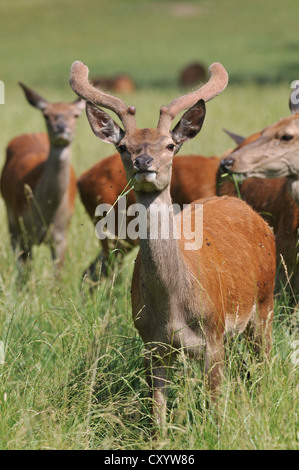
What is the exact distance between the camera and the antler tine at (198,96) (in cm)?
384

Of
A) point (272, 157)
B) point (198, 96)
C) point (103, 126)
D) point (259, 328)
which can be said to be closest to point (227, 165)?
point (272, 157)

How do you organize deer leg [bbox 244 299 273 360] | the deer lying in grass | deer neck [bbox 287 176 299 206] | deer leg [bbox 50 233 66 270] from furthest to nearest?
1. deer leg [bbox 50 233 66 270]
2. the deer lying in grass
3. deer neck [bbox 287 176 299 206]
4. deer leg [bbox 244 299 273 360]

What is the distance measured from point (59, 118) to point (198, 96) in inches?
156

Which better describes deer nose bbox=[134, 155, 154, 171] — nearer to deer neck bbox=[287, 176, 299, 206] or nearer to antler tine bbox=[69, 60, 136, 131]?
antler tine bbox=[69, 60, 136, 131]

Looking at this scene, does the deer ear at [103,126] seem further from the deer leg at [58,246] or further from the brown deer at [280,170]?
the deer leg at [58,246]

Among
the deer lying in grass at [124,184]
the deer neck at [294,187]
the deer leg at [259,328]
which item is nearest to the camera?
the deer leg at [259,328]

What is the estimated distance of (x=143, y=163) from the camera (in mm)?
3457

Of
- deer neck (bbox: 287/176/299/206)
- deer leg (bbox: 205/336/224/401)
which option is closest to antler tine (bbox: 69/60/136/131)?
deer leg (bbox: 205/336/224/401)

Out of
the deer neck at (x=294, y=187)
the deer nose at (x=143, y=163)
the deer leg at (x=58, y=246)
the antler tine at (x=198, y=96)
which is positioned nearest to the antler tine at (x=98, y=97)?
the antler tine at (x=198, y=96)

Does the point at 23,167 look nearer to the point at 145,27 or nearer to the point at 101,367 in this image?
the point at 101,367

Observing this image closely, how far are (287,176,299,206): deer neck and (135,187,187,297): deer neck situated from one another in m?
1.68

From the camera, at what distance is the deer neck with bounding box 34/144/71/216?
7762 millimetres

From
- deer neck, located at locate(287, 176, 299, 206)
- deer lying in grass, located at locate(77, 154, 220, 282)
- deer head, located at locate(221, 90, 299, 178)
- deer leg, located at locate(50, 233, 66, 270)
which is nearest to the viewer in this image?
deer head, located at locate(221, 90, 299, 178)

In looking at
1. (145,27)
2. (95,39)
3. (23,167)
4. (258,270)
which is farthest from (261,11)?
(258,270)
